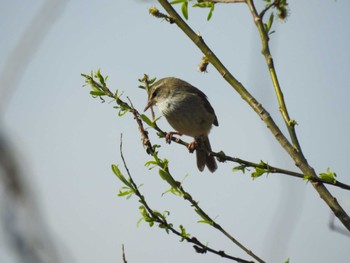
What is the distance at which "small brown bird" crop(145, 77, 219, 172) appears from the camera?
6.60m

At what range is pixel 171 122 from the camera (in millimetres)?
6621

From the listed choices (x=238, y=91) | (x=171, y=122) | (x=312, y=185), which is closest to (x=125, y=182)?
(x=238, y=91)

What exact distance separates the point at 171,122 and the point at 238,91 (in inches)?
160

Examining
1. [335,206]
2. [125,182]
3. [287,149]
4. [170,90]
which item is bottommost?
[125,182]

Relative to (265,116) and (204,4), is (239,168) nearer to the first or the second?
(265,116)

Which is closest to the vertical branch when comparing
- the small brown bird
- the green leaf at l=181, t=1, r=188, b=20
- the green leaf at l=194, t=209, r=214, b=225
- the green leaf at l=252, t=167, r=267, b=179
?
the green leaf at l=252, t=167, r=267, b=179

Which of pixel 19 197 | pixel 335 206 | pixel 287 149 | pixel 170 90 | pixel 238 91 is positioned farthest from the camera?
pixel 170 90

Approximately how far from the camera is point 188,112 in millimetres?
6664

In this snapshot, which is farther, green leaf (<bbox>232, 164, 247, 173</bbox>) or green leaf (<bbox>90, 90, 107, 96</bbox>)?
green leaf (<bbox>90, 90, 107, 96</bbox>)

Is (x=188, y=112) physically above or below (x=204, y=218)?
above

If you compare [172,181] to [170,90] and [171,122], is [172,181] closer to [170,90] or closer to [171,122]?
[171,122]

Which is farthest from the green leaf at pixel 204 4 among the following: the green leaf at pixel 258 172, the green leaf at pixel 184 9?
the green leaf at pixel 258 172

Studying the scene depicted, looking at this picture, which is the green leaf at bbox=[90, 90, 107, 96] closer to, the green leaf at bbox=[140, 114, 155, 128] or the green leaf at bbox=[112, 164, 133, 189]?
the green leaf at bbox=[140, 114, 155, 128]

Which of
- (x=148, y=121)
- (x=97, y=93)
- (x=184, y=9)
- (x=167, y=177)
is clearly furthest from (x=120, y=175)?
(x=184, y=9)
